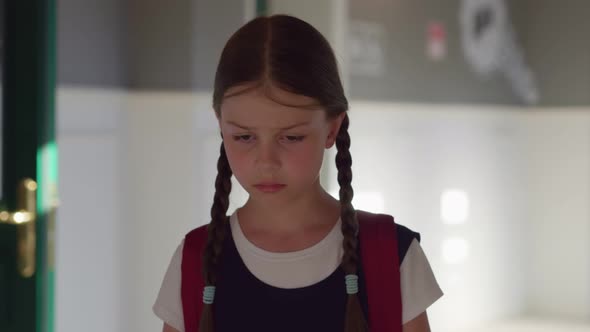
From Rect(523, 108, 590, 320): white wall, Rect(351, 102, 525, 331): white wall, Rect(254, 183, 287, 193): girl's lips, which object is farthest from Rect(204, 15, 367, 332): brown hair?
Rect(523, 108, 590, 320): white wall

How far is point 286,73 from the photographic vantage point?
1.08 metres

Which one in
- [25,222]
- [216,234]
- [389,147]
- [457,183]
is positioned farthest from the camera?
[457,183]

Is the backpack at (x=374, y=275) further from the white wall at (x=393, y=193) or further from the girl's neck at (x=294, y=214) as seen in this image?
the white wall at (x=393, y=193)

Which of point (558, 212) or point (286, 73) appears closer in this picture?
point (286, 73)

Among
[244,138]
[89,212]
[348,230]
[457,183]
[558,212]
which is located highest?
[244,138]

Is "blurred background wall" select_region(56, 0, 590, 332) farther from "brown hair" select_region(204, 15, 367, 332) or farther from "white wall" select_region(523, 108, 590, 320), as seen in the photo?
"brown hair" select_region(204, 15, 367, 332)

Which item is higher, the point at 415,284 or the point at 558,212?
the point at 415,284

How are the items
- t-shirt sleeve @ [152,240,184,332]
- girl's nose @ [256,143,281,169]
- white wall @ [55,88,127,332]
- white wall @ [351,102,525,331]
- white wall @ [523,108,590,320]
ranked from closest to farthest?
girl's nose @ [256,143,281,169] → t-shirt sleeve @ [152,240,184,332] → white wall @ [55,88,127,332] → white wall @ [351,102,525,331] → white wall @ [523,108,590,320]

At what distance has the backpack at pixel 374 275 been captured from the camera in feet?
3.67

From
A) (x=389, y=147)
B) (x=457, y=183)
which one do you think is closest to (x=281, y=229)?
(x=389, y=147)

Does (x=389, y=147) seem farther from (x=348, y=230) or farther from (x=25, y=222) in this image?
(x=348, y=230)

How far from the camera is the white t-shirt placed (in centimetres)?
112

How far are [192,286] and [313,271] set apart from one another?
151 millimetres

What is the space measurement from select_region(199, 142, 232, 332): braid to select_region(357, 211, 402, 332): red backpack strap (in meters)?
0.18
